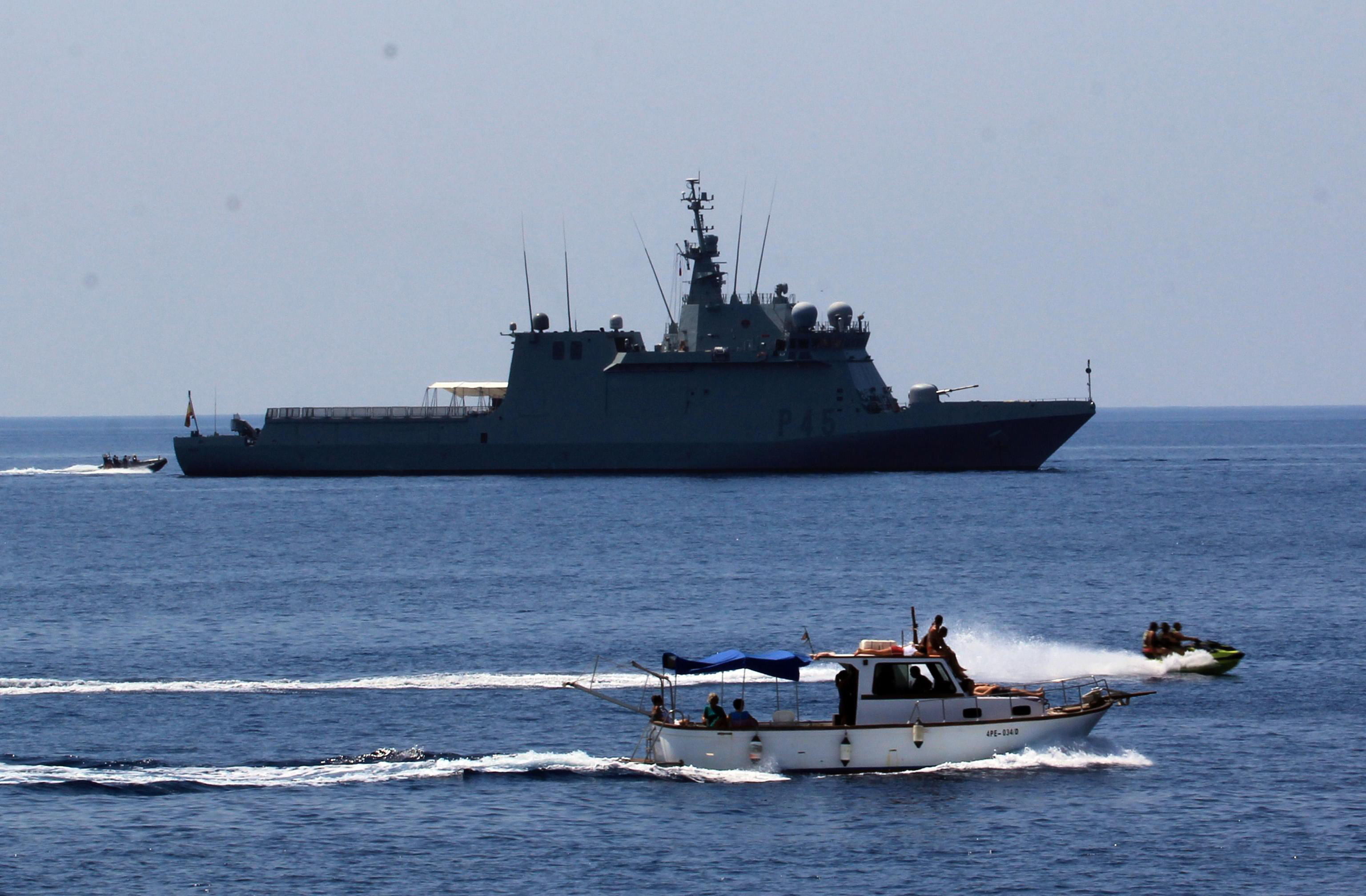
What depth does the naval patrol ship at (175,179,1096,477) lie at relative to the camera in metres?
71.2

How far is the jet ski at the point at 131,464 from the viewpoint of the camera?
104812mm

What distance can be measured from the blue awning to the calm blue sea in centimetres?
158

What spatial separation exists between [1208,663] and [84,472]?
9272 centimetres

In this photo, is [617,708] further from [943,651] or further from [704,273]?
[704,273]

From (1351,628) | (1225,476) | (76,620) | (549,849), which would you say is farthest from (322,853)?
(1225,476)

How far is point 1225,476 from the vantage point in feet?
298

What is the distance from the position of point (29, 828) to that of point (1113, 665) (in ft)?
63.6

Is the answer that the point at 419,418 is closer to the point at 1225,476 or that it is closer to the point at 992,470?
the point at 992,470

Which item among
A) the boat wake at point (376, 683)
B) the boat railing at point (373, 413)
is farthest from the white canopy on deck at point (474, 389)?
the boat wake at point (376, 683)

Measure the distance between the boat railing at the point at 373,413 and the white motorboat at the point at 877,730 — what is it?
5537cm

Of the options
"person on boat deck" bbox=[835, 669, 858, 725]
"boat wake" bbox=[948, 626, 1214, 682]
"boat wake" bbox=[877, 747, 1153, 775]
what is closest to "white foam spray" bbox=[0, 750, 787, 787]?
"person on boat deck" bbox=[835, 669, 858, 725]

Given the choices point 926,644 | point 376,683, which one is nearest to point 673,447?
point 376,683

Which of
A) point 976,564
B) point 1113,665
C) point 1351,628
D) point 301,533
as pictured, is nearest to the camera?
point 1113,665

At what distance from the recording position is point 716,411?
7262 cm
